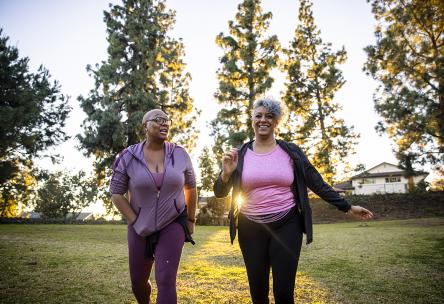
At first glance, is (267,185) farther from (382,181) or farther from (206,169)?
(382,181)

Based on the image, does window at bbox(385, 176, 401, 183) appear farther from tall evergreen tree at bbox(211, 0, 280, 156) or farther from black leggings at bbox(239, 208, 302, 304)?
black leggings at bbox(239, 208, 302, 304)

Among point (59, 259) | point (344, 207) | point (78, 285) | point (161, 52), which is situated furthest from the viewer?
point (161, 52)

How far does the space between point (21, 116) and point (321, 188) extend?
61.6 feet

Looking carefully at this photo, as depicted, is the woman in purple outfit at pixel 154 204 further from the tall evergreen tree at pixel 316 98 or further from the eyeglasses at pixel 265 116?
the tall evergreen tree at pixel 316 98

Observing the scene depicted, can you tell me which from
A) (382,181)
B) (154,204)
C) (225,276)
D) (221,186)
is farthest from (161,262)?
(382,181)

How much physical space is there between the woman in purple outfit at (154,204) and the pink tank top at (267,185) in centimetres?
67

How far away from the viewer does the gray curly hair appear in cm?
314

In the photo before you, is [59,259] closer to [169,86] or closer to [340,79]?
[169,86]

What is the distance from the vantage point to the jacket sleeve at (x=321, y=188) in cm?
301

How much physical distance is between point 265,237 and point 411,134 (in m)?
22.7

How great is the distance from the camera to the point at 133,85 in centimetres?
2488

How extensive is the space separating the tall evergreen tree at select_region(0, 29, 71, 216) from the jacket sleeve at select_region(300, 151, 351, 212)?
1830cm

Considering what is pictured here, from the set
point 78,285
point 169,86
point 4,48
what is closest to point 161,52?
point 169,86

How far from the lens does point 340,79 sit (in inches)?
1179
